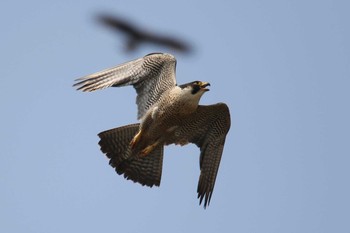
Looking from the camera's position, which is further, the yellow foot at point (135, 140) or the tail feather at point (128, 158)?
the tail feather at point (128, 158)

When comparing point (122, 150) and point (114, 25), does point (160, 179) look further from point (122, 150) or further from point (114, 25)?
point (114, 25)

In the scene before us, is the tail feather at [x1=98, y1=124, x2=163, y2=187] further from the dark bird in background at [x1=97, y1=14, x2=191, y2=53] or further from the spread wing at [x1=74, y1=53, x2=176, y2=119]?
the dark bird in background at [x1=97, y1=14, x2=191, y2=53]

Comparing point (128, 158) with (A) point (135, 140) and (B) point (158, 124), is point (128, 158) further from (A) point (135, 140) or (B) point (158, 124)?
(B) point (158, 124)

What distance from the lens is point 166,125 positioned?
8438 mm

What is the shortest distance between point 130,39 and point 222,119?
14.0 feet

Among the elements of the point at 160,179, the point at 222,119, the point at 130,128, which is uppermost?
the point at 222,119

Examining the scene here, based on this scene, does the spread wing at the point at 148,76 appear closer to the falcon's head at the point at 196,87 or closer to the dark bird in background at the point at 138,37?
the falcon's head at the point at 196,87

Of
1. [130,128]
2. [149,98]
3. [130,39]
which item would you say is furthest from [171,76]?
[130,39]

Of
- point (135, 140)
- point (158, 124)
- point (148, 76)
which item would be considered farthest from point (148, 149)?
point (148, 76)

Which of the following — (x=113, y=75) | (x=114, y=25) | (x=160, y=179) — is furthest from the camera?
(x=160, y=179)

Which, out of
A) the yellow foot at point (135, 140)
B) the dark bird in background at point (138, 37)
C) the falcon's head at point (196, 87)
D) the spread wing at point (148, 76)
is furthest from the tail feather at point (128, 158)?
the dark bird in background at point (138, 37)

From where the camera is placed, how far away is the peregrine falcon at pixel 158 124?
8.26 m

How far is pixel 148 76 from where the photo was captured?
865 cm

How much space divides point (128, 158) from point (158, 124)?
0.96m
